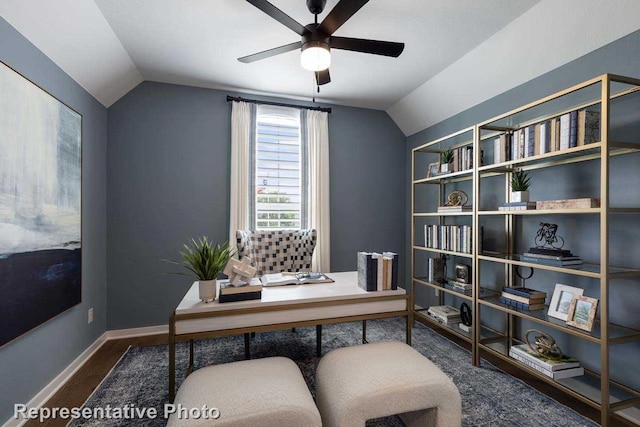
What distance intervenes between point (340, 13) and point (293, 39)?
954mm

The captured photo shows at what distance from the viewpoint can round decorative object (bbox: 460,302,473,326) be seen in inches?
108

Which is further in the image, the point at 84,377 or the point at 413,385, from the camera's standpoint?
the point at 84,377

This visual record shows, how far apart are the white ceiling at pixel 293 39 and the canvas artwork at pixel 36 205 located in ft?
1.51

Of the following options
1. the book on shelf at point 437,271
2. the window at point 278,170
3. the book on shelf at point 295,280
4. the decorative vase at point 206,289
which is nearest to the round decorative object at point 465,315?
the book on shelf at point 437,271

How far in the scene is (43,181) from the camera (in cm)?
187

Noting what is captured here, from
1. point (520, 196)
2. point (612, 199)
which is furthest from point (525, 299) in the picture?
point (612, 199)

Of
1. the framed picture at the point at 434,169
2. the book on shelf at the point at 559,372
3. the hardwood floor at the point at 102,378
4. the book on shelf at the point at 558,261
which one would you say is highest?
the framed picture at the point at 434,169

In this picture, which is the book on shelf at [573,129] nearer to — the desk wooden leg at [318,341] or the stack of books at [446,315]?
the stack of books at [446,315]

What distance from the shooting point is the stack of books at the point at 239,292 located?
5.54 ft

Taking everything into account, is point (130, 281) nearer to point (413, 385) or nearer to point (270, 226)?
point (270, 226)

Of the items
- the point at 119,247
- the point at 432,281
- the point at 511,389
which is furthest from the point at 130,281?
the point at 511,389

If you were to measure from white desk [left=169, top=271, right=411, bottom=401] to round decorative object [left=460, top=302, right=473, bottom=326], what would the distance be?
1155 mm

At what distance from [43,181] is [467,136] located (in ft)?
12.2

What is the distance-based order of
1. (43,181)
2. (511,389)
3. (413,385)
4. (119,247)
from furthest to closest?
(119,247), (511,389), (43,181), (413,385)
